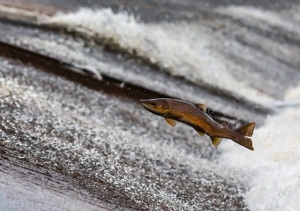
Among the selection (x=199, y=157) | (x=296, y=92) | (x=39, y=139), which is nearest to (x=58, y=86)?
(x=39, y=139)

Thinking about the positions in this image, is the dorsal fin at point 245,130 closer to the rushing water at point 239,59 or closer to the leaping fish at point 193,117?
the leaping fish at point 193,117

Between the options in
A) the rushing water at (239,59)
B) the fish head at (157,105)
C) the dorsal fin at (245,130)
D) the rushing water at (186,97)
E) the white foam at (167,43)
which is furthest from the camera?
the white foam at (167,43)

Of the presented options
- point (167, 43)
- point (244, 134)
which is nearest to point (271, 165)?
point (244, 134)

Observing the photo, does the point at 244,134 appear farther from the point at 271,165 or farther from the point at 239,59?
the point at 239,59

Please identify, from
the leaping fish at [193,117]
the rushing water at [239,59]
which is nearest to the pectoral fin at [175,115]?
the leaping fish at [193,117]

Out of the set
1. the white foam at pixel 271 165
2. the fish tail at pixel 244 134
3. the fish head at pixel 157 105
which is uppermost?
the fish head at pixel 157 105

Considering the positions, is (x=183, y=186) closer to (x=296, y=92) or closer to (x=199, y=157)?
(x=199, y=157)

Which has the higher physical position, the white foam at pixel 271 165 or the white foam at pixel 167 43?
the white foam at pixel 167 43
